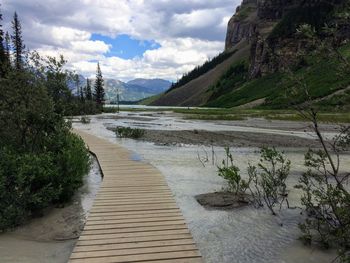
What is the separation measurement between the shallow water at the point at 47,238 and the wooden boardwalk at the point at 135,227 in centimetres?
65

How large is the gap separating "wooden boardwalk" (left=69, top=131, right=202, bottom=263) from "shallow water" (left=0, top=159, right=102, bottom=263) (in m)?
0.65

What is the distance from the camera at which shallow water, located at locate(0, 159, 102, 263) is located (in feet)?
24.1

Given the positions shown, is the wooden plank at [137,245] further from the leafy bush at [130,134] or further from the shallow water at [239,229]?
the leafy bush at [130,134]

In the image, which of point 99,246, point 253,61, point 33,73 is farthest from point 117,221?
point 253,61

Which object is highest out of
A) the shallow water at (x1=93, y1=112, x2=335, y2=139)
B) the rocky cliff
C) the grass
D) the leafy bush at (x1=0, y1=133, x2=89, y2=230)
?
the rocky cliff

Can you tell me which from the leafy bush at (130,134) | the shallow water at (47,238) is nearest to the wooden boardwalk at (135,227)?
the shallow water at (47,238)

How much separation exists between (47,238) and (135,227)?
213 centimetres

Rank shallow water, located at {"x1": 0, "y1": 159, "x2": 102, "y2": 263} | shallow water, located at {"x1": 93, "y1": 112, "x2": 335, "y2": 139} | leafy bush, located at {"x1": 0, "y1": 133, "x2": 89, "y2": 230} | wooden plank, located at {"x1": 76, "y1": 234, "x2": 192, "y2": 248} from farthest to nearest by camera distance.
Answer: shallow water, located at {"x1": 93, "y1": 112, "x2": 335, "y2": 139}
leafy bush, located at {"x1": 0, "y1": 133, "x2": 89, "y2": 230}
shallow water, located at {"x1": 0, "y1": 159, "x2": 102, "y2": 263}
wooden plank, located at {"x1": 76, "y1": 234, "x2": 192, "y2": 248}

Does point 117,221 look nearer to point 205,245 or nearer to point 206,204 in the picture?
point 205,245

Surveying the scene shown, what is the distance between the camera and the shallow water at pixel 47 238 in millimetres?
7344

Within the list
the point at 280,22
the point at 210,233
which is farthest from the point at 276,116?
the point at 280,22

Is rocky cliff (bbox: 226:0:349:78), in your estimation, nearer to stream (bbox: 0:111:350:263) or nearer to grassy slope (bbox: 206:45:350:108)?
grassy slope (bbox: 206:45:350:108)

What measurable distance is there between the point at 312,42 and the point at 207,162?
1373 centimetres

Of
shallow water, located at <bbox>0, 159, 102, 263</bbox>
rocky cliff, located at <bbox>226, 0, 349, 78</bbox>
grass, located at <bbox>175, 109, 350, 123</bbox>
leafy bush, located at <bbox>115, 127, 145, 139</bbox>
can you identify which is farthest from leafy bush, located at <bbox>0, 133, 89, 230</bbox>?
rocky cliff, located at <bbox>226, 0, 349, 78</bbox>
